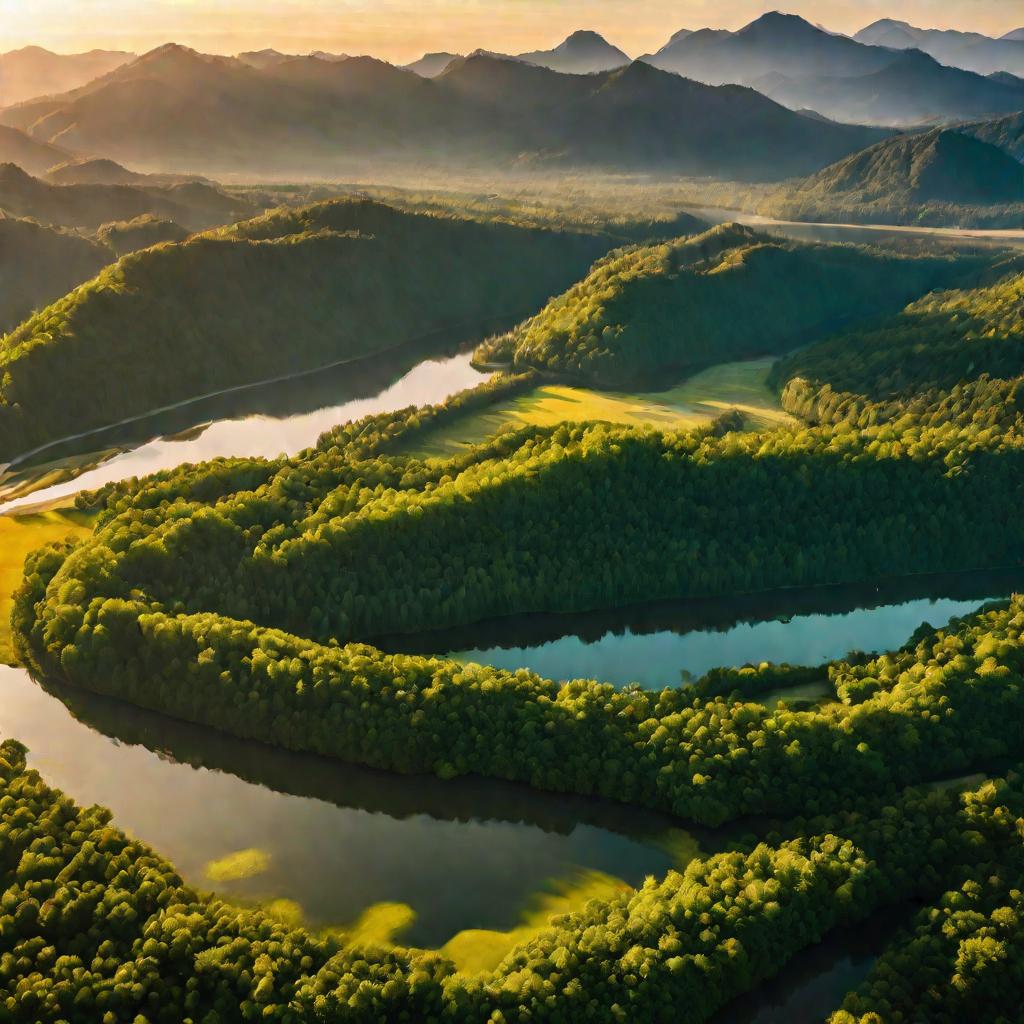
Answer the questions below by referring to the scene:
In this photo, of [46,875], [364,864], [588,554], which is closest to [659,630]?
[588,554]

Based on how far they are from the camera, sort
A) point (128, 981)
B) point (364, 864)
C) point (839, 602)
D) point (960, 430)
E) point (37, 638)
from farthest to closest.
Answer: point (960, 430) → point (839, 602) → point (37, 638) → point (364, 864) → point (128, 981)

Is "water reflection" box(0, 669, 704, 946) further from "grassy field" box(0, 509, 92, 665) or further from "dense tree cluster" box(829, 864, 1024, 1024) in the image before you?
"grassy field" box(0, 509, 92, 665)

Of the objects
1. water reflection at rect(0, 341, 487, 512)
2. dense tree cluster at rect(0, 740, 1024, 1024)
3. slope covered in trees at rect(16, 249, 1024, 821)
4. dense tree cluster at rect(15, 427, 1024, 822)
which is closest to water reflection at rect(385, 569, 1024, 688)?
slope covered in trees at rect(16, 249, 1024, 821)

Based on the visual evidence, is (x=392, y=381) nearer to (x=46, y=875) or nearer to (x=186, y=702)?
(x=186, y=702)

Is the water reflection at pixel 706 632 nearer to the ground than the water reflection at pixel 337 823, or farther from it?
farther from it

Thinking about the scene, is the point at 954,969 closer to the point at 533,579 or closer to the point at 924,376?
the point at 533,579

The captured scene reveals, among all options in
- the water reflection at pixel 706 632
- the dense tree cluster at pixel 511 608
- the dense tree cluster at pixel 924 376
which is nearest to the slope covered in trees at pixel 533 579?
the dense tree cluster at pixel 511 608

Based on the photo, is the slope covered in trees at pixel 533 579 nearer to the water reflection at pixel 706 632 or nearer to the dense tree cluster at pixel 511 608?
the dense tree cluster at pixel 511 608
